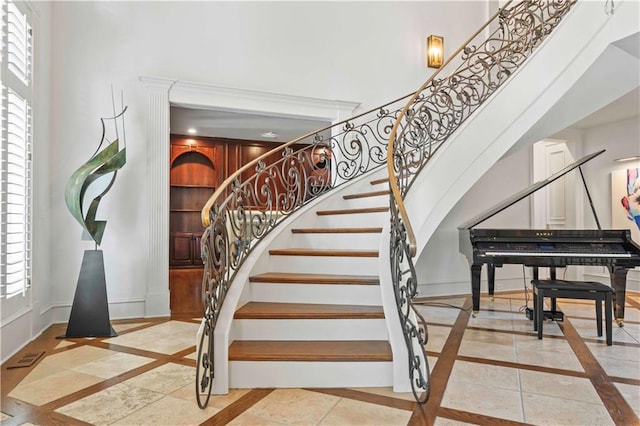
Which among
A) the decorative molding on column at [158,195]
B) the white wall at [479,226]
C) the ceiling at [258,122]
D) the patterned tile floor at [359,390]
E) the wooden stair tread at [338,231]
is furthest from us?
the white wall at [479,226]

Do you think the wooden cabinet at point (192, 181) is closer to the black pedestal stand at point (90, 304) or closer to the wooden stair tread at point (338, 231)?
the black pedestal stand at point (90, 304)

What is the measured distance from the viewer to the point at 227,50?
476cm

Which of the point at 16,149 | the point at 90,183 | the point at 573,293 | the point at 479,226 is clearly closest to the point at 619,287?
the point at 573,293

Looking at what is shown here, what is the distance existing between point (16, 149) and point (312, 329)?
107 inches

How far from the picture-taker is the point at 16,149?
3.04 m

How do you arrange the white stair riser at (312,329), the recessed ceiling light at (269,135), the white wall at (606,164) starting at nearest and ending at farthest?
the white stair riser at (312,329)
the white wall at (606,164)
the recessed ceiling light at (269,135)

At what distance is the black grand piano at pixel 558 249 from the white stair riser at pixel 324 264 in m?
1.48

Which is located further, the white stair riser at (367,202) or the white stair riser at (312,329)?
the white stair riser at (367,202)

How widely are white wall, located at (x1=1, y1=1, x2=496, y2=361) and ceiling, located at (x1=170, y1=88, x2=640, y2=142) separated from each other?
0.64 m

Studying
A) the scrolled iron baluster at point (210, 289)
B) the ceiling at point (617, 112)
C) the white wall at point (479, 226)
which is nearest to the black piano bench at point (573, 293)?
the white wall at point (479, 226)

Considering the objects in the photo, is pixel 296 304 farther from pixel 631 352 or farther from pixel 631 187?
pixel 631 187

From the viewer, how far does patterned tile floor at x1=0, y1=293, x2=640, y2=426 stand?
200 cm

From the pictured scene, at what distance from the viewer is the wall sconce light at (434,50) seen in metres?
5.71

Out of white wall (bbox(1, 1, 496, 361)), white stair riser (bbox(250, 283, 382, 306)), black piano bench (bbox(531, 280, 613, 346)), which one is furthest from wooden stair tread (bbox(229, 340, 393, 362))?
white wall (bbox(1, 1, 496, 361))
